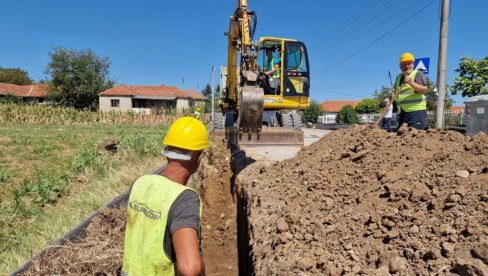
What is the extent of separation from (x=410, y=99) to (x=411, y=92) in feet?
0.37

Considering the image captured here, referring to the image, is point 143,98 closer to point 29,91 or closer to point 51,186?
point 29,91

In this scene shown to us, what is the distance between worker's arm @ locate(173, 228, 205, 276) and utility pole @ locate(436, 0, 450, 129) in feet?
31.9

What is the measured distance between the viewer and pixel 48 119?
37.4 meters

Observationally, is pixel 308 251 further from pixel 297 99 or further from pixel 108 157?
pixel 108 157

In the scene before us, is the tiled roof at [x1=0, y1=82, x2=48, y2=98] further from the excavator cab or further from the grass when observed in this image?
the excavator cab

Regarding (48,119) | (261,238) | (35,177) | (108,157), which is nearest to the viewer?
(261,238)

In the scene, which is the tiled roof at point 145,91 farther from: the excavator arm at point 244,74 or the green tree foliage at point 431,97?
the excavator arm at point 244,74

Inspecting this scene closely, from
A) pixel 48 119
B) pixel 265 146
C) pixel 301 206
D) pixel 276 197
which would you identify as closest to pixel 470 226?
pixel 301 206

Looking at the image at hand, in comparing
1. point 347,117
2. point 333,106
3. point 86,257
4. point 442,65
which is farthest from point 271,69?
point 333,106

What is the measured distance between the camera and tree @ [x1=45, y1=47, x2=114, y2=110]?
5941 centimetres

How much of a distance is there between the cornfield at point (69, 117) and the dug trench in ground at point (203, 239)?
31.8m

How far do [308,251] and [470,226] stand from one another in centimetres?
119

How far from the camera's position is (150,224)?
2158 millimetres

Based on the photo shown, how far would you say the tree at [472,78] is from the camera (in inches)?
958
